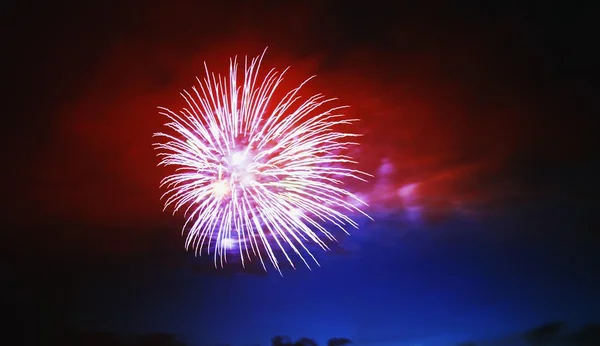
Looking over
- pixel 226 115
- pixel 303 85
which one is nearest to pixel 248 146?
pixel 226 115

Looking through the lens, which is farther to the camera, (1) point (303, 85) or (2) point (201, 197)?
(2) point (201, 197)

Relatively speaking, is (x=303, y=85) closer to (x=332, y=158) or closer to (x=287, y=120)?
(x=287, y=120)

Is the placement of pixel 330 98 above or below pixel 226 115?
above

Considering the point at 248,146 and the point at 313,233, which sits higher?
the point at 248,146

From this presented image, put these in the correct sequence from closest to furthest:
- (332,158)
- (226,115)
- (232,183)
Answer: (226,115)
(232,183)
(332,158)

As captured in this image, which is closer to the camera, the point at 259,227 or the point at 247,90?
the point at 247,90

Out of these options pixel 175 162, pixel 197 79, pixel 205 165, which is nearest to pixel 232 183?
pixel 205 165

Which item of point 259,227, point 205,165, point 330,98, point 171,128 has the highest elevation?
point 330,98

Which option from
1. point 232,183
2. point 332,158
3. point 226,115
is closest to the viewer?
Answer: point 226,115

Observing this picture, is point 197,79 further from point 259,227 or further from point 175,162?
point 259,227
